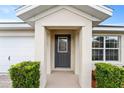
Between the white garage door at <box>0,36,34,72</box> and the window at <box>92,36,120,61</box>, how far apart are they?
4.66 meters

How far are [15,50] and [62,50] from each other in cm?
322

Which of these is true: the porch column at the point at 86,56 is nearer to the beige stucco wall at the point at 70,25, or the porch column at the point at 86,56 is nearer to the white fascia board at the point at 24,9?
the beige stucco wall at the point at 70,25

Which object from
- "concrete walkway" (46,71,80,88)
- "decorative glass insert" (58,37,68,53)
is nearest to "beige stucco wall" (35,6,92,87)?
"concrete walkway" (46,71,80,88)

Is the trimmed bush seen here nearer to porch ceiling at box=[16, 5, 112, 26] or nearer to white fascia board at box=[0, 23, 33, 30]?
porch ceiling at box=[16, 5, 112, 26]

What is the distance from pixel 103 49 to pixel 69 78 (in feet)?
15.8

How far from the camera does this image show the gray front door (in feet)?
48.6

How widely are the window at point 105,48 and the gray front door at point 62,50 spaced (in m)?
2.06

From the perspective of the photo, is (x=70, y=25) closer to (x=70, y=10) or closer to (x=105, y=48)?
(x=70, y=10)

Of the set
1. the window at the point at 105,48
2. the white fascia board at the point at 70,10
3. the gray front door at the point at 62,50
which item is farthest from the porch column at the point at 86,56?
the window at the point at 105,48

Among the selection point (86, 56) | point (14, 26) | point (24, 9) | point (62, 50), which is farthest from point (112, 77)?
point (14, 26)

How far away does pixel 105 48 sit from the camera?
15609 mm

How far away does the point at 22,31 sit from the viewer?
563 inches
